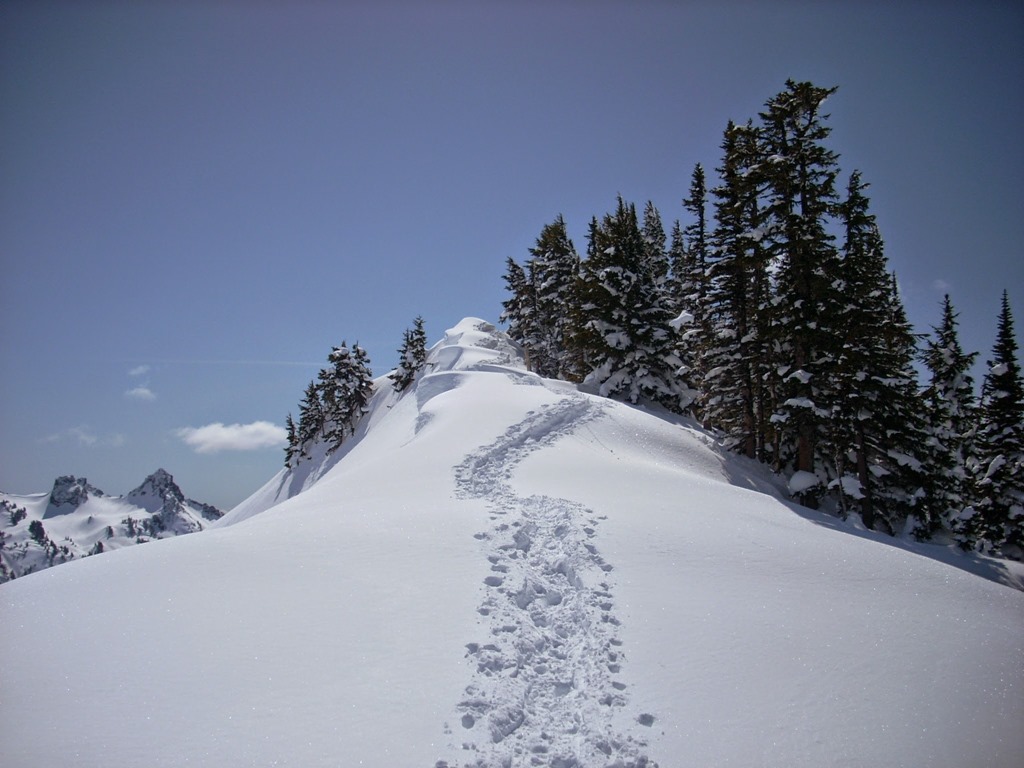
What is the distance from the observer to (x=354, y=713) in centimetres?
497

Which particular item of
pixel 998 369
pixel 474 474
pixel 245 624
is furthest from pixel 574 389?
pixel 245 624

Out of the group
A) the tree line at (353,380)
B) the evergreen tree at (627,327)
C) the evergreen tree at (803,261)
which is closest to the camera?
the evergreen tree at (803,261)

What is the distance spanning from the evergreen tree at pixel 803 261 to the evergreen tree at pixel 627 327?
30.5ft

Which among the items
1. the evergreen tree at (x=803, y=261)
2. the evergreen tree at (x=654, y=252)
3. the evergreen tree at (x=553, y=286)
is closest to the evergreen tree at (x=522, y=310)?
the evergreen tree at (x=553, y=286)

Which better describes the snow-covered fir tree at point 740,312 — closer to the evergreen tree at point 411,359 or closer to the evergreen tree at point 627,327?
the evergreen tree at point 627,327

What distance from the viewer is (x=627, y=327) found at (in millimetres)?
27312

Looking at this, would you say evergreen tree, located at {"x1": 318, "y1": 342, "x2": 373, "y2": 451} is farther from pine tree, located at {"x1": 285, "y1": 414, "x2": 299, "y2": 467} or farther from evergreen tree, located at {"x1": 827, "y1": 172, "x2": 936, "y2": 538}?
A: evergreen tree, located at {"x1": 827, "y1": 172, "x2": 936, "y2": 538}

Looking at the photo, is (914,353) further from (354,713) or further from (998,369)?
(354,713)

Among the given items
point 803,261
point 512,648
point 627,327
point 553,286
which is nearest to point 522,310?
point 553,286

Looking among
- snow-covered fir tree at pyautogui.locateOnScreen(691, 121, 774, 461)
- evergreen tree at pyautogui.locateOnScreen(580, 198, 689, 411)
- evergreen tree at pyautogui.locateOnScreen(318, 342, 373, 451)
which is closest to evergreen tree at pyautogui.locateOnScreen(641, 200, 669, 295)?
evergreen tree at pyautogui.locateOnScreen(580, 198, 689, 411)

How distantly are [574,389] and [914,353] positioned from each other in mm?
16266

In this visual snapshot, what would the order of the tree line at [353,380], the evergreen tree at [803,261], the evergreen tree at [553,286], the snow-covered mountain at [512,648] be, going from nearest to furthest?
the snow-covered mountain at [512,648] < the evergreen tree at [803,261] < the evergreen tree at [553,286] < the tree line at [353,380]

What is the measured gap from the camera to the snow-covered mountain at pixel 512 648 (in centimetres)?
472

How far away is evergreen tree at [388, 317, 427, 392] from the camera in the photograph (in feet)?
176
